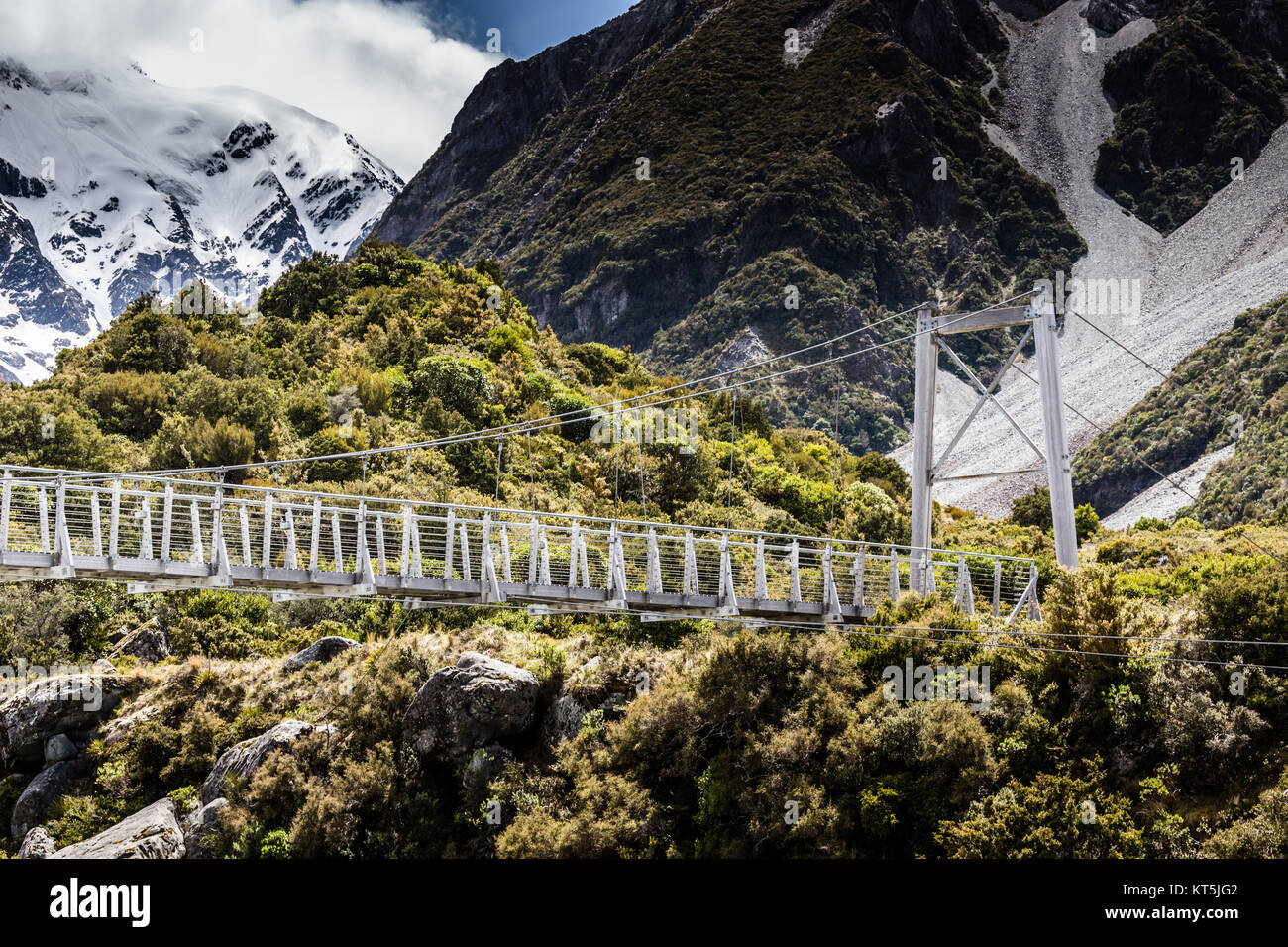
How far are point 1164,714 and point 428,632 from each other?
1434 cm

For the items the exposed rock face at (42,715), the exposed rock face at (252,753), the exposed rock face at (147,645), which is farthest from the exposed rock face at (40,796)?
the exposed rock face at (147,645)

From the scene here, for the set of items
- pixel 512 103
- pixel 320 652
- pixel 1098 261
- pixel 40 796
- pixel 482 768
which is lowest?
pixel 40 796

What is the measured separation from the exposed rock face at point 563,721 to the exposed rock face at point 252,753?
3.96 metres

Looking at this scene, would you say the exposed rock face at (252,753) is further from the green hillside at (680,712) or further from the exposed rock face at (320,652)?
the exposed rock face at (320,652)

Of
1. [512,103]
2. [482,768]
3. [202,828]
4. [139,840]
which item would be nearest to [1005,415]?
[482,768]

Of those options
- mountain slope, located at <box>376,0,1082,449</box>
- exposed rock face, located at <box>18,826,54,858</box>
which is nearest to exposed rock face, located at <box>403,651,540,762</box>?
exposed rock face, located at <box>18,826,54,858</box>

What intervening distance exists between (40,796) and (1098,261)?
414ft

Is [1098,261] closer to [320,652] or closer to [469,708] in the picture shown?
[320,652]

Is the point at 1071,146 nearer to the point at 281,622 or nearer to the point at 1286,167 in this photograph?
the point at 1286,167

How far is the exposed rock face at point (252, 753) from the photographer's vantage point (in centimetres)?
2159

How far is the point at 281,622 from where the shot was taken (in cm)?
2811

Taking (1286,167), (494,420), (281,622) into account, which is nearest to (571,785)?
(281,622)

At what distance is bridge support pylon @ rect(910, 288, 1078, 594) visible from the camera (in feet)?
63.2

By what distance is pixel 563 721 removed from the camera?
828 inches
